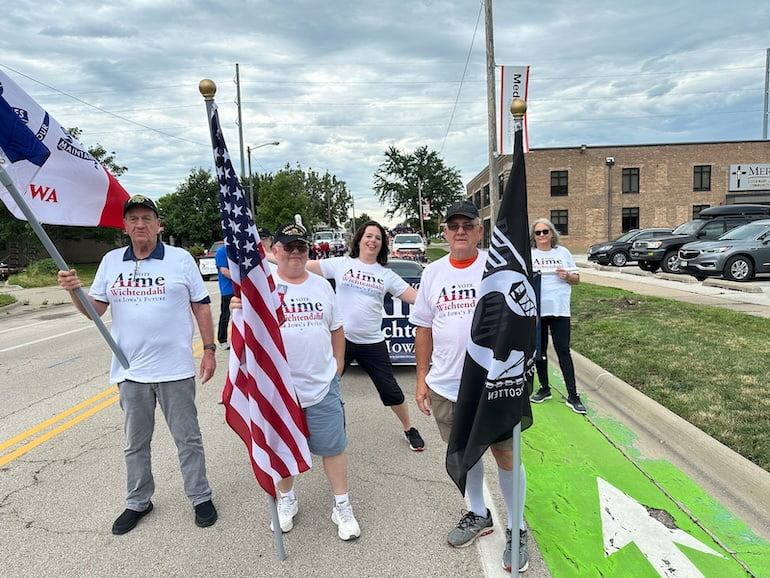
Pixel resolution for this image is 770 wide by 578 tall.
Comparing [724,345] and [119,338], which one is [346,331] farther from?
[724,345]

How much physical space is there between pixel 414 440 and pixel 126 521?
2210 millimetres

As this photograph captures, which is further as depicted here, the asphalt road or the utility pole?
the utility pole

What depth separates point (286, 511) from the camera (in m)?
3.20

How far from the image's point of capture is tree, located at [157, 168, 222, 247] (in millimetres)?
46844

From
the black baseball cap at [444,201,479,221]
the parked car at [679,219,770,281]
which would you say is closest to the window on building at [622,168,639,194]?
the parked car at [679,219,770,281]

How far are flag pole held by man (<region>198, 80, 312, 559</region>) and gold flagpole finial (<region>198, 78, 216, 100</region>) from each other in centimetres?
18

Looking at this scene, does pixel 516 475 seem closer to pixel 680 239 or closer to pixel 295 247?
pixel 295 247

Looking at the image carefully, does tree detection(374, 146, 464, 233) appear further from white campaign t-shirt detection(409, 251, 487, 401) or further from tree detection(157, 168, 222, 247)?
white campaign t-shirt detection(409, 251, 487, 401)

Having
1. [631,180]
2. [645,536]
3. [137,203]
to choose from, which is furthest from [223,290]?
[631,180]

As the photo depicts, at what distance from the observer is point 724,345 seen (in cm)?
677

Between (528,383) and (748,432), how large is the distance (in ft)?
8.26

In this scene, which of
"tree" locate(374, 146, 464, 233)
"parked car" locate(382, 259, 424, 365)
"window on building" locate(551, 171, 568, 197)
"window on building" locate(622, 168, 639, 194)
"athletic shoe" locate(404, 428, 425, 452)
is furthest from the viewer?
"tree" locate(374, 146, 464, 233)

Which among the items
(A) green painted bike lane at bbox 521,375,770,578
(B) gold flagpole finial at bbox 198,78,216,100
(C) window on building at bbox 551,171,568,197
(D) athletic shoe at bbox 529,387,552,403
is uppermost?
(C) window on building at bbox 551,171,568,197

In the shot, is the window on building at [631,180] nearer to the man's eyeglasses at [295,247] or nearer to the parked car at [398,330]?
the parked car at [398,330]
